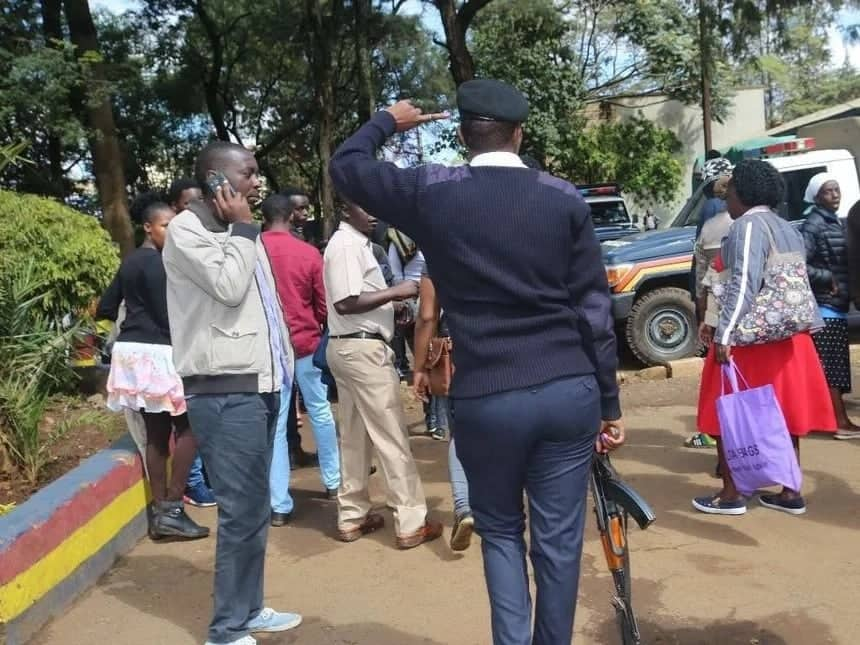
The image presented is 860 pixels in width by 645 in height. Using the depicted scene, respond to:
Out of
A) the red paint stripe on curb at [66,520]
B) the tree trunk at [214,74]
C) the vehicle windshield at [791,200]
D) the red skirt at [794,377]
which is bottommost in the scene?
the red paint stripe on curb at [66,520]

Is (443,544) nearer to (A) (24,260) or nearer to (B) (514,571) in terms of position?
(B) (514,571)

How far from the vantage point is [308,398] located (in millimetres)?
5293

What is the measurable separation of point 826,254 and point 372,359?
129 inches

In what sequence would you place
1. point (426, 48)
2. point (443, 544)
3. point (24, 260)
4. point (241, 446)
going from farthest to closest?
point (426, 48), point (24, 260), point (443, 544), point (241, 446)

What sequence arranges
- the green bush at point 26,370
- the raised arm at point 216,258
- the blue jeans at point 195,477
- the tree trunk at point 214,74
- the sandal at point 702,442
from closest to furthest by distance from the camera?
the raised arm at point 216,258, the green bush at point 26,370, the blue jeans at point 195,477, the sandal at point 702,442, the tree trunk at point 214,74

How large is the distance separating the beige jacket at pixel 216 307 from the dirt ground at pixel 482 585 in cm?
110

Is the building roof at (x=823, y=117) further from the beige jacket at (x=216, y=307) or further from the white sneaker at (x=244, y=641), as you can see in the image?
the white sneaker at (x=244, y=641)

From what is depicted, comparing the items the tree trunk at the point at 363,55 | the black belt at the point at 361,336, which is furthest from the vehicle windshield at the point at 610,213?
the black belt at the point at 361,336

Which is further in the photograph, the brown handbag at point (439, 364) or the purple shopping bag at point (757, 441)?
the brown handbag at point (439, 364)


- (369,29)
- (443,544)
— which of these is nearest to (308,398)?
(443,544)

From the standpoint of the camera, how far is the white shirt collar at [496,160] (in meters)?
2.62

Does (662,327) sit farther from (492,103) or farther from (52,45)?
(52,45)

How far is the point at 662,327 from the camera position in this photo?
945 cm

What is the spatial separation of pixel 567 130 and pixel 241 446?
21188 mm
